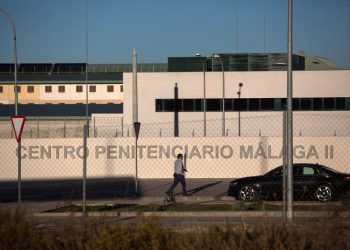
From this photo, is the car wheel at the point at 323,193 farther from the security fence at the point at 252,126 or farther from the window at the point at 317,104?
the window at the point at 317,104

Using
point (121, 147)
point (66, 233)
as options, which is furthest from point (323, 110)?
point (66, 233)

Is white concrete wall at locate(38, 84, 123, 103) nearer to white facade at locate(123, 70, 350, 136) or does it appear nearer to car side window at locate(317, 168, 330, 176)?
white facade at locate(123, 70, 350, 136)

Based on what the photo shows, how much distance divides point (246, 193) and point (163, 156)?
14123 mm

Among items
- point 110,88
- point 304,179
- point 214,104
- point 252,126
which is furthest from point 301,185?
point 110,88

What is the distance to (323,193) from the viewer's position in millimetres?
22766

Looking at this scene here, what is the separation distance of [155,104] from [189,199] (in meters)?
25.5

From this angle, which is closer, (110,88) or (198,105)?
(198,105)

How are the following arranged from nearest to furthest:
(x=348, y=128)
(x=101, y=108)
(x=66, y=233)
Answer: (x=66, y=233), (x=348, y=128), (x=101, y=108)

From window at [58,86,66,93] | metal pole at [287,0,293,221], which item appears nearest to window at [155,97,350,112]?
window at [58,86,66,93]

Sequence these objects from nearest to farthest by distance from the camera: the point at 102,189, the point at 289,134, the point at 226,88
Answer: the point at 289,134, the point at 102,189, the point at 226,88

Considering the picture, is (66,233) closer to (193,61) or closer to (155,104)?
(155,104)

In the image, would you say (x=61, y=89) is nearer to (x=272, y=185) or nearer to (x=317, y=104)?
(x=317, y=104)

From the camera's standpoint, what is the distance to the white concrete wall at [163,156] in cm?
3638

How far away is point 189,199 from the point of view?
987 inches
